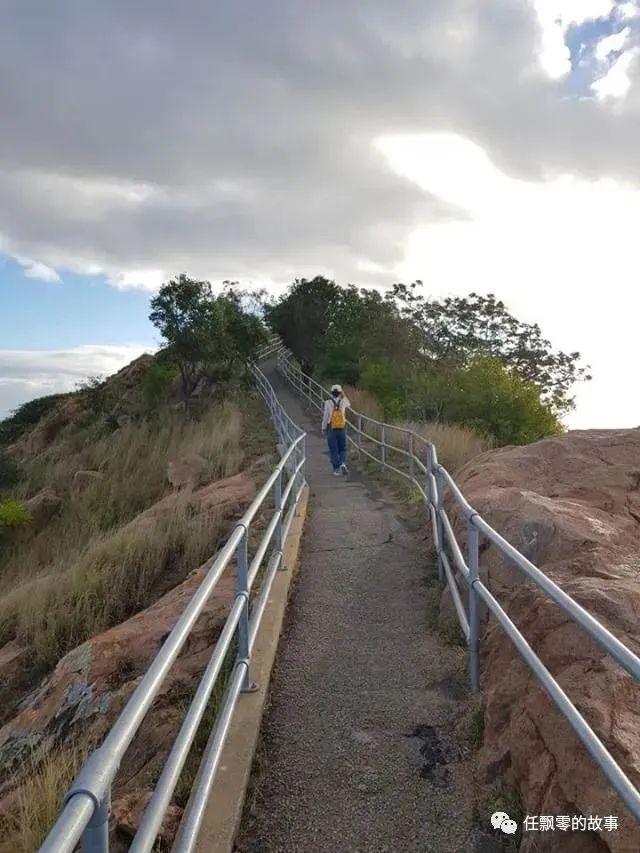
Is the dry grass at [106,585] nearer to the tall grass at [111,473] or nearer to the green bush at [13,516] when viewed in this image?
the tall grass at [111,473]

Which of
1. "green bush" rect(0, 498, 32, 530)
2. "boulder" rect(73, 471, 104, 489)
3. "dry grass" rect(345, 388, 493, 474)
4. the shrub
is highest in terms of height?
the shrub

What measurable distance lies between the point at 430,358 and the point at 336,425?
1793 cm

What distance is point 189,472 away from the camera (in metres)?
15.1

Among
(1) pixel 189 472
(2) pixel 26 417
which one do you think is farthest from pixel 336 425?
(2) pixel 26 417

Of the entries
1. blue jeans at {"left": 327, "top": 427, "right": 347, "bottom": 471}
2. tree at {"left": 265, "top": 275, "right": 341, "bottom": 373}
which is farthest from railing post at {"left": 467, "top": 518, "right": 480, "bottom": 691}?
tree at {"left": 265, "top": 275, "right": 341, "bottom": 373}

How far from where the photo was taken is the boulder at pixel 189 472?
47.6 feet

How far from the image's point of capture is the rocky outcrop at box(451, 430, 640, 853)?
9.30ft

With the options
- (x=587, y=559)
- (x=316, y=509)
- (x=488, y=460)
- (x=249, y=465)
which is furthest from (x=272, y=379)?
(x=587, y=559)

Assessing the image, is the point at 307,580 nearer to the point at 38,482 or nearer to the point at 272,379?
the point at 38,482

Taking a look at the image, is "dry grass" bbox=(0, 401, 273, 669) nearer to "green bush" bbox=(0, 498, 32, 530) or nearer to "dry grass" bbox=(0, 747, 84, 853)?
"green bush" bbox=(0, 498, 32, 530)

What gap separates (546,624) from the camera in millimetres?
3799

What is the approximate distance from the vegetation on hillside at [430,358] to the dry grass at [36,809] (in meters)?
14.7

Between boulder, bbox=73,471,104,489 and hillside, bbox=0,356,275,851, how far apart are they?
47 mm

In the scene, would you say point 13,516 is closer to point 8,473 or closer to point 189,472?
point 189,472
